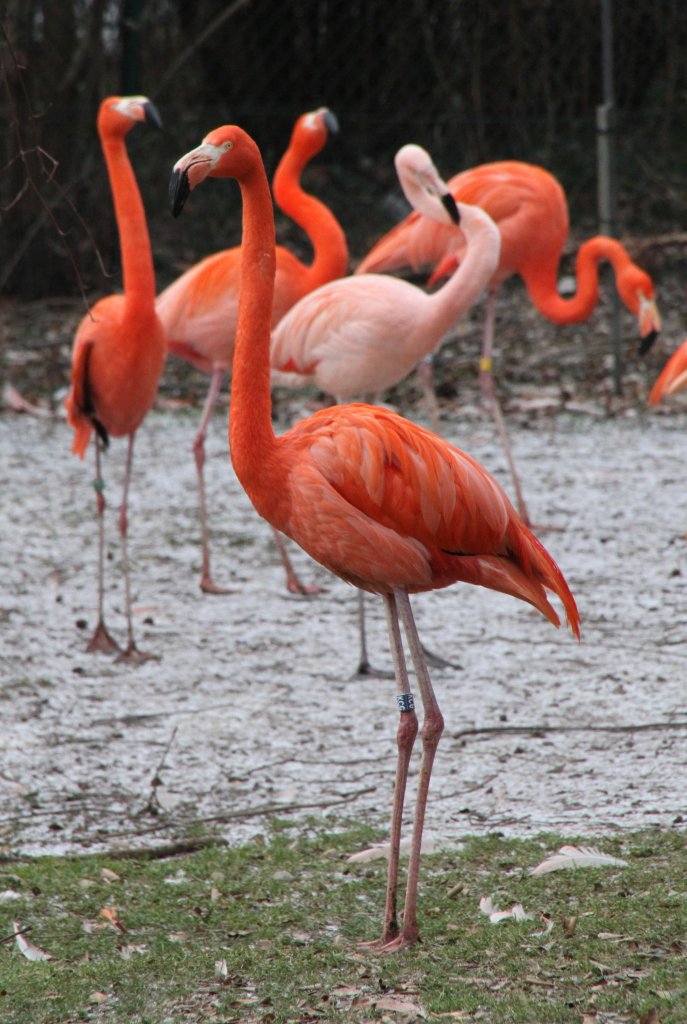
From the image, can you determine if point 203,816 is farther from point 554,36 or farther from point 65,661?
point 554,36

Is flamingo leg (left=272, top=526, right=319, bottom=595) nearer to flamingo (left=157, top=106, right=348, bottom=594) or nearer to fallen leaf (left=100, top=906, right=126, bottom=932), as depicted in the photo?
flamingo (left=157, top=106, right=348, bottom=594)

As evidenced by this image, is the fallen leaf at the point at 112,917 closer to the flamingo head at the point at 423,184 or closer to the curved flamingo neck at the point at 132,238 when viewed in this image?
the curved flamingo neck at the point at 132,238

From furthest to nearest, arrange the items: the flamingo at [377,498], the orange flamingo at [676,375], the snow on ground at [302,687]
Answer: the orange flamingo at [676,375] → the snow on ground at [302,687] → the flamingo at [377,498]

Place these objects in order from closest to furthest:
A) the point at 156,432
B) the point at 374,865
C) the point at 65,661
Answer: the point at 374,865 < the point at 65,661 < the point at 156,432

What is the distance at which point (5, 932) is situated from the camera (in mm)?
2957

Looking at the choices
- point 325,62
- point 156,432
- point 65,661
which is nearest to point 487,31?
point 325,62

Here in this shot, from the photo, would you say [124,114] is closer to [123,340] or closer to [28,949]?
[123,340]

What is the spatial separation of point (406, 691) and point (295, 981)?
2.22ft

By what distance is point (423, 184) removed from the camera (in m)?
5.02

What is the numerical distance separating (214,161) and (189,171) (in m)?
0.09

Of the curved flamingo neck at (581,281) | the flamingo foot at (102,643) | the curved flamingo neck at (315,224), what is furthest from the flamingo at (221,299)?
the curved flamingo neck at (581,281)

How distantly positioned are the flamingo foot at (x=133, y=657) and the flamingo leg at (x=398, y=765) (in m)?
2.01

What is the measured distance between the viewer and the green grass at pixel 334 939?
8.29 feet

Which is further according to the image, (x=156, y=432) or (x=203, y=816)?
(x=156, y=432)
